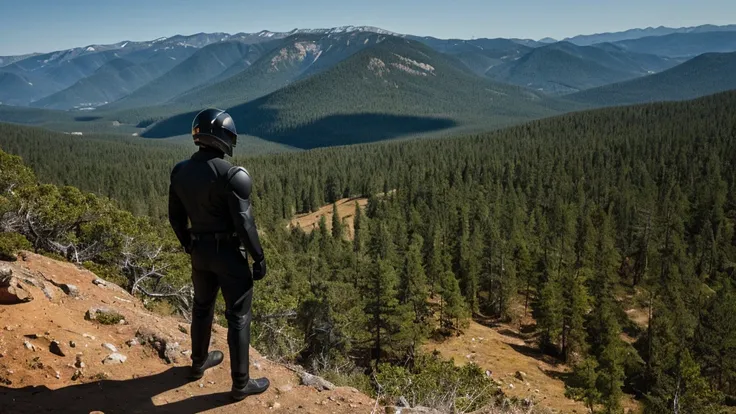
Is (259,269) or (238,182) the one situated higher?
(238,182)

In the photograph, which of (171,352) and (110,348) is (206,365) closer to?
(171,352)

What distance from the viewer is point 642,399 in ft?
140

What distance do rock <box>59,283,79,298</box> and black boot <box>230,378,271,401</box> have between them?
17.1 feet

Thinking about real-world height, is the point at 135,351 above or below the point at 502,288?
above

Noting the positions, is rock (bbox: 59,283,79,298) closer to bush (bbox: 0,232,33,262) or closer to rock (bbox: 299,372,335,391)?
bush (bbox: 0,232,33,262)

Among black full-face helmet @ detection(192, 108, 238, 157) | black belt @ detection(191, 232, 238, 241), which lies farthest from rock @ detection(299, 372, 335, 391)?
black full-face helmet @ detection(192, 108, 238, 157)

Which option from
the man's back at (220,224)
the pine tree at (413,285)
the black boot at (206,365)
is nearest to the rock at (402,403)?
the man's back at (220,224)

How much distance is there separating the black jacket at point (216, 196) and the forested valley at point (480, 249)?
4.98 meters

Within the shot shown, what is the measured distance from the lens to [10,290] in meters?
8.68

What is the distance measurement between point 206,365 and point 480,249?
61.8 m

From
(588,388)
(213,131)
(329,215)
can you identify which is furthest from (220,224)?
(329,215)

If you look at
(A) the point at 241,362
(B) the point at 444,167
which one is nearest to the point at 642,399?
(A) the point at 241,362

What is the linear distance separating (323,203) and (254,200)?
93.7 feet

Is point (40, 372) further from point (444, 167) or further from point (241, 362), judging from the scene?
point (444, 167)
